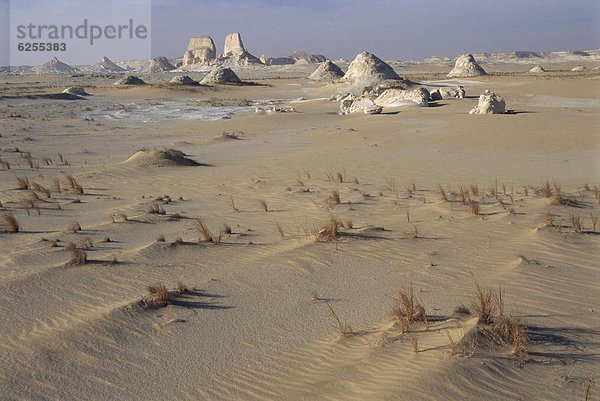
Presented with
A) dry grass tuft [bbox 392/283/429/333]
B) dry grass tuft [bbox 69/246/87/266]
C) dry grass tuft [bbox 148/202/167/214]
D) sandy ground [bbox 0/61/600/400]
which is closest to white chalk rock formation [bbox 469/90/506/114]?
sandy ground [bbox 0/61/600/400]

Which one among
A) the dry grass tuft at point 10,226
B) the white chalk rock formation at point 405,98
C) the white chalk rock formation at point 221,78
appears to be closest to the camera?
the dry grass tuft at point 10,226

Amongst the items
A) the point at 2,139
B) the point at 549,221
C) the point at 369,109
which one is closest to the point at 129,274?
the point at 549,221

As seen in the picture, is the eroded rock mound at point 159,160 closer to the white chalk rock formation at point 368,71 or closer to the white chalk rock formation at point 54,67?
the white chalk rock formation at point 368,71

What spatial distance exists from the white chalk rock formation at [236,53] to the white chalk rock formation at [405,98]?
9356 cm

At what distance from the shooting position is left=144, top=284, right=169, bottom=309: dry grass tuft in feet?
14.4

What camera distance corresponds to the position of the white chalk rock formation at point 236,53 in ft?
390

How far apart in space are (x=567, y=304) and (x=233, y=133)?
16881 mm

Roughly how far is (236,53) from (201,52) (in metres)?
8.32

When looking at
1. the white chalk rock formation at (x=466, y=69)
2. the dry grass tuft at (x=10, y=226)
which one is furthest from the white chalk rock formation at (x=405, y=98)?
the white chalk rock formation at (x=466, y=69)

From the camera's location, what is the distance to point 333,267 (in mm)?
5422

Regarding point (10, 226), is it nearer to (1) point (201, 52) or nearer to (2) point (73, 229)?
(2) point (73, 229)

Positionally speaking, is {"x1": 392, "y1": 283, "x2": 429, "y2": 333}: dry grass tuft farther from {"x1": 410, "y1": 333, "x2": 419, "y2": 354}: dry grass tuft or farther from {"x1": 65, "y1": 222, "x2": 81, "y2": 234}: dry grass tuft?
{"x1": 65, "y1": 222, "x2": 81, "y2": 234}: dry grass tuft

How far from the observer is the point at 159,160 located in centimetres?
1273

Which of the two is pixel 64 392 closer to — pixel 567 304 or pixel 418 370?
pixel 418 370
